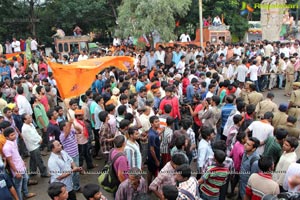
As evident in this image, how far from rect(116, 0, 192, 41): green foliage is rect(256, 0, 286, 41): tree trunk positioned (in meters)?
6.50

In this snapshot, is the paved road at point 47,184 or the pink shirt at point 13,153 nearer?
the pink shirt at point 13,153

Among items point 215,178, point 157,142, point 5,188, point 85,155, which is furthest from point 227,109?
point 5,188

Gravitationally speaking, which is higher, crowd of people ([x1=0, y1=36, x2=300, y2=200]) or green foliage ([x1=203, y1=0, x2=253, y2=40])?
green foliage ([x1=203, y1=0, x2=253, y2=40])

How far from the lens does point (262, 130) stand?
556 cm

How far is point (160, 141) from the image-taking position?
18.5 feet

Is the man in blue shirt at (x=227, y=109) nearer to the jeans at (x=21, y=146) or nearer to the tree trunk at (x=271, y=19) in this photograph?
the jeans at (x=21, y=146)

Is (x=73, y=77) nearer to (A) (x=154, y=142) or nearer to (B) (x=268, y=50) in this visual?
(A) (x=154, y=142)

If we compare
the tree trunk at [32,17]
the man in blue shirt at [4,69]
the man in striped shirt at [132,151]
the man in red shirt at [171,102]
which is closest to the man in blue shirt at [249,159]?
the man in striped shirt at [132,151]

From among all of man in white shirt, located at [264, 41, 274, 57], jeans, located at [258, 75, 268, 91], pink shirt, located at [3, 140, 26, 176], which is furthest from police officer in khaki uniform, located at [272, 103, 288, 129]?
man in white shirt, located at [264, 41, 274, 57]

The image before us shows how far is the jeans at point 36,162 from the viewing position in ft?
20.6

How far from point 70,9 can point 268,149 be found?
65.3ft

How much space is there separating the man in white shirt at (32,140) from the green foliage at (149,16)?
32.4 feet

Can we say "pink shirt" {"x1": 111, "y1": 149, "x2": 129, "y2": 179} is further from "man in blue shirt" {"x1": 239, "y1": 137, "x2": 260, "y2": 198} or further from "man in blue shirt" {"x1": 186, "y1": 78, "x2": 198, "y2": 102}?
"man in blue shirt" {"x1": 186, "y1": 78, "x2": 198, "y2": 102}

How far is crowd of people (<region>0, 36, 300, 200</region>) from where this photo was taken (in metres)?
4.15
